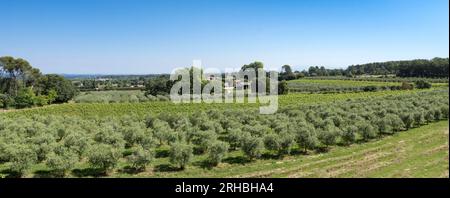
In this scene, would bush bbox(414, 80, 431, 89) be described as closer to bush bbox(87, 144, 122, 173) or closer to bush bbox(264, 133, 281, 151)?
bush bbox(264, 133, 281, 151)

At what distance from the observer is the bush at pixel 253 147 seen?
2117cm

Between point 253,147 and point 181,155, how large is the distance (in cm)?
426

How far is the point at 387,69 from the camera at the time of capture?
137875 mm

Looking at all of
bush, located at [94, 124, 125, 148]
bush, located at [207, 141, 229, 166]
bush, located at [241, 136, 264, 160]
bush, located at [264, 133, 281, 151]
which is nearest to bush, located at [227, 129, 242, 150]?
bush, located at [264, 133, 281, 151]

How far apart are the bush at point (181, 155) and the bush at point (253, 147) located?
3400 mm

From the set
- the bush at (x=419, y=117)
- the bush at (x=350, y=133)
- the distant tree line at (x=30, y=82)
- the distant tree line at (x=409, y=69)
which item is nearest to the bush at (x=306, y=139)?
the bush at (x=350, y=133)

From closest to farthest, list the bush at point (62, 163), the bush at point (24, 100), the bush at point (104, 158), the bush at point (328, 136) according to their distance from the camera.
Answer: the bush at point (62, 163)
the bush at point (104, 158)
the bush at point (328, 136)
the bush at point (24, 100)

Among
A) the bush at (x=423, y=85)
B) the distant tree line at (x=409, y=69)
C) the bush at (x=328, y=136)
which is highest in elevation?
the distant tree line at (x=409, y=69)

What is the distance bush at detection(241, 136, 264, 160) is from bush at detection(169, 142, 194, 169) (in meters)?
3.40

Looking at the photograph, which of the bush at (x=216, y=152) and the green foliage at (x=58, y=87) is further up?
the green foliage at (x=58, y=87)

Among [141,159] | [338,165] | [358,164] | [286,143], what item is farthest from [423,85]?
[141,159]

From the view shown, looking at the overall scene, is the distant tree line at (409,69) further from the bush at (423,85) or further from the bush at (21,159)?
the bush at (21,159)
